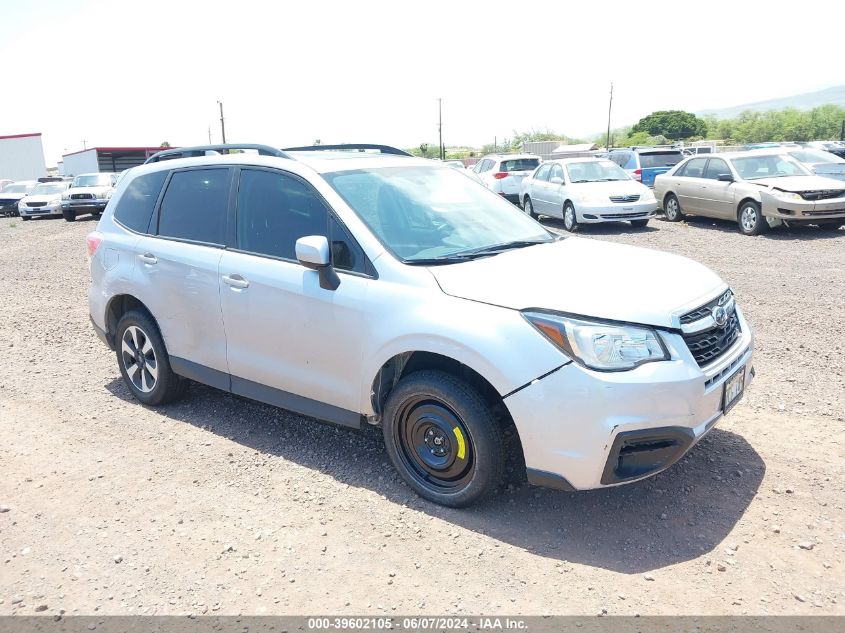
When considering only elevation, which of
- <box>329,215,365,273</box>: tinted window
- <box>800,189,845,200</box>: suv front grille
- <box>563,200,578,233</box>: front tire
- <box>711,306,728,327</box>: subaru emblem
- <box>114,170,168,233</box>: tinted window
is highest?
<box>114,170,168,233</box>: tinted window

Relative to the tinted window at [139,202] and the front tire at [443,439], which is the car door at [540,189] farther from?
the front tire at [443,439]

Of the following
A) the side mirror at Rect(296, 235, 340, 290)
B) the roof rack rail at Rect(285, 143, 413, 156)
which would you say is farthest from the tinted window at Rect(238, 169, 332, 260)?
the roof rack rail at Rect(285, 143, 413, 156)

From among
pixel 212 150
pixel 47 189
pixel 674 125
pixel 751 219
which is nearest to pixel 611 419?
pixel 212 150

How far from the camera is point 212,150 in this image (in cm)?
530

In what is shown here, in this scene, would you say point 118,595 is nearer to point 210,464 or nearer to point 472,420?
point 210,464

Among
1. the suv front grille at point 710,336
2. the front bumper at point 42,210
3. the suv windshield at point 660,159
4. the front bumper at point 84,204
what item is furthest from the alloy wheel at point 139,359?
the front bumper at point 42,210

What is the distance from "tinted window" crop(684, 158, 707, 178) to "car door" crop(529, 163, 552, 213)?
305 cm

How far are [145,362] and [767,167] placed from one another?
42.0 feet

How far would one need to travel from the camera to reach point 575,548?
3.52m

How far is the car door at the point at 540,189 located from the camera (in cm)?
1683

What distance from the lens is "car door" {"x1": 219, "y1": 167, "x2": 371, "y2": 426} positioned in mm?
4098

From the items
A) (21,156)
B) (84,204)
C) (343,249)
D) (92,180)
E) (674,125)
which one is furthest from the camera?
(674,125)

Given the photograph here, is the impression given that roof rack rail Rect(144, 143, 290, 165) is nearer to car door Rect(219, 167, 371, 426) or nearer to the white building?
car door Rect(219, 167, 371, 426)

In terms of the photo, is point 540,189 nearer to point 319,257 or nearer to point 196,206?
point 196,206
